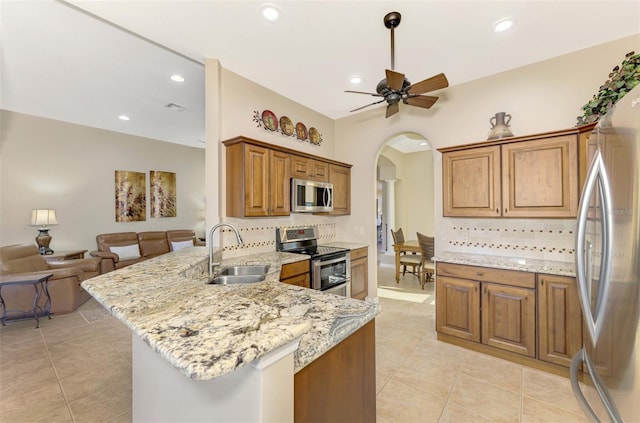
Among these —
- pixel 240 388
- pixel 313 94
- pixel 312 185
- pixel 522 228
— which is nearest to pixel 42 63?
pixel 313 94

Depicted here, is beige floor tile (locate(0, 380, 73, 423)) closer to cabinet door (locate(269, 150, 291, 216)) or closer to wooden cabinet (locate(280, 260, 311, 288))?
wooden cabinet (locate(280, 260, 311, 288))

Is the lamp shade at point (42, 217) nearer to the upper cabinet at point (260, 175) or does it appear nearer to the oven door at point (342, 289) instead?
the upper cabinet at point (260, 175)

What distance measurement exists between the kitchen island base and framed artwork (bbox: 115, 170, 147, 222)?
5803 millimetres

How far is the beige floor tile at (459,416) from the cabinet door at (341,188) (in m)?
2.75

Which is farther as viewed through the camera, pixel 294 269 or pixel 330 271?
pixel 330 271

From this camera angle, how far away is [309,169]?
3.71 metres

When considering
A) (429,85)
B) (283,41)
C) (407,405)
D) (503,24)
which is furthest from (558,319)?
(283,41)

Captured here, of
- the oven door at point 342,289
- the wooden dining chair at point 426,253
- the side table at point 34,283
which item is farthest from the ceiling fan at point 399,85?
the side table at point 34,283

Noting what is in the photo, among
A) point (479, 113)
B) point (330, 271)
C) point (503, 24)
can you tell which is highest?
point (503, 24)

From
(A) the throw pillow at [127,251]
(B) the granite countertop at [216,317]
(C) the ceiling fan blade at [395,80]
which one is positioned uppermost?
(C) the ceiling fan blade at [395,80]

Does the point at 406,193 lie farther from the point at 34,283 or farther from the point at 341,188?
the point at 34,283

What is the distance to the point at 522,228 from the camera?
293 cm

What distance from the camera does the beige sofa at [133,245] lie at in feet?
16.8

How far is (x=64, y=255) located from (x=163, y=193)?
225cm
